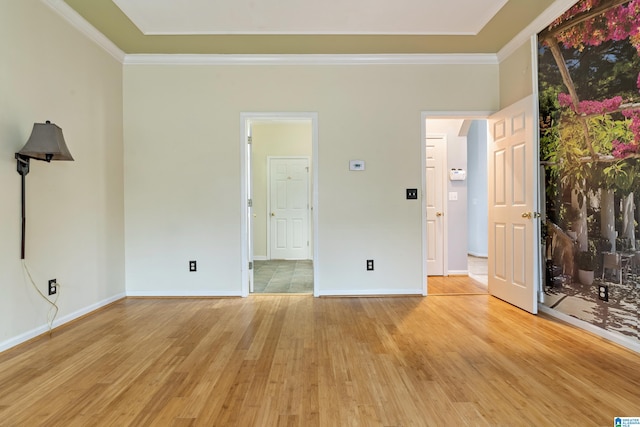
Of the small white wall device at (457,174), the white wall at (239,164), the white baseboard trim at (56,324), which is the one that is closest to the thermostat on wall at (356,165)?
the white wall at (239,164)

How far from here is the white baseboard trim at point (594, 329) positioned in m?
2.20

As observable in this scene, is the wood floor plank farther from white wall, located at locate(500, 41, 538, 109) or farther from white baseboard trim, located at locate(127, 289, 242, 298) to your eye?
white baseboard trim, located at locate(127, 289, 242, 298)

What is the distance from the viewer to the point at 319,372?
1921 millimetres

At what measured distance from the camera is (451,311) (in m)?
3.09

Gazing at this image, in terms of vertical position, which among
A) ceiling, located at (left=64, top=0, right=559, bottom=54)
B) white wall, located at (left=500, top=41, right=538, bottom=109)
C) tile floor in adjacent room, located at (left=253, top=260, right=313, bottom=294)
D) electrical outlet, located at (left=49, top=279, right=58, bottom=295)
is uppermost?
ceiling, located at (left=64, top=0, right=559, bottom=54)

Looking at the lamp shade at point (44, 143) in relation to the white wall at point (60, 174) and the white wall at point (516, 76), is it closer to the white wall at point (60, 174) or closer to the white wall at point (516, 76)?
the white wall at point (60, 174)

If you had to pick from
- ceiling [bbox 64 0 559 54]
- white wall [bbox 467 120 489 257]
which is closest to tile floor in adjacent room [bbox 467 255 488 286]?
white wall [bbox 467 120 489 257]

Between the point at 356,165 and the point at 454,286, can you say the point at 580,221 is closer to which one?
the point at 454,286

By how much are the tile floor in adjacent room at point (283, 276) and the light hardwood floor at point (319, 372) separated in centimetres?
103

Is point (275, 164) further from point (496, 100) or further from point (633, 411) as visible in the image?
point (633, 411)

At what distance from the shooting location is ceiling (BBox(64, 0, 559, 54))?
9.00 feet

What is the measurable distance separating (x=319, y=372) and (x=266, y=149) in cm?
503

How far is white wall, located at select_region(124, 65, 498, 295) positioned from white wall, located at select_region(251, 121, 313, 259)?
269cm

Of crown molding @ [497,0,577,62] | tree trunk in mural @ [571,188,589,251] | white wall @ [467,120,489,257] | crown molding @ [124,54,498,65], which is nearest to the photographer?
tree trunk in mural @ [571,188,589,251]
